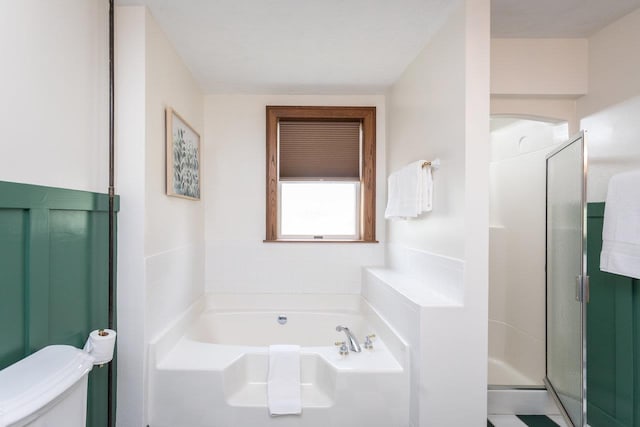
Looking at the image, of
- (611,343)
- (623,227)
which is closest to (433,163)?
(623,227)

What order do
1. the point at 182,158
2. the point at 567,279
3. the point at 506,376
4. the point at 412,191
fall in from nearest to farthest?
the point at 567,279, the point at 412,191, the point at 182,158, the point at 506,376

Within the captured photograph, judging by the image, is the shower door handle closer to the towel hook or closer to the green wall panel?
the towel hook

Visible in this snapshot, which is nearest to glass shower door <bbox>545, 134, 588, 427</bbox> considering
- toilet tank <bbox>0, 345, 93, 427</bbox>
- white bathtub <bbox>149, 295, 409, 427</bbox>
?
white bathtub <bbox>149, 295, 409, 427</bbox>

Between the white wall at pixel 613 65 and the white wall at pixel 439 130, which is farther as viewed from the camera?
the white wall at pixel 613 65

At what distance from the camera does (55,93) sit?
1396 mm

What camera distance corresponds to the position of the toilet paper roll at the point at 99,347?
4.88ft

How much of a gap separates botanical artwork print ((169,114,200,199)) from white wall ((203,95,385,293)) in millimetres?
312

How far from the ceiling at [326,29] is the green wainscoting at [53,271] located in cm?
114

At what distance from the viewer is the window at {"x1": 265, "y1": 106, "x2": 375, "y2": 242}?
3.15 metres

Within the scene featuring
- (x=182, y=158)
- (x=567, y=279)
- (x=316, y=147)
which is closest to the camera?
(x=567, y=279)

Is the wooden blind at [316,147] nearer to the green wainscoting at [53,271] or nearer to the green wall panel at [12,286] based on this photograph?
the green wainscoting at [53,271]

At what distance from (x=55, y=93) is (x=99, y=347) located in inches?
42.4

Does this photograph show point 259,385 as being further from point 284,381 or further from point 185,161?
point 185,161

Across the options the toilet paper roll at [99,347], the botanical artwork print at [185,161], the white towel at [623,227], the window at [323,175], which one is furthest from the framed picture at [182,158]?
the white towel at [623,227]
